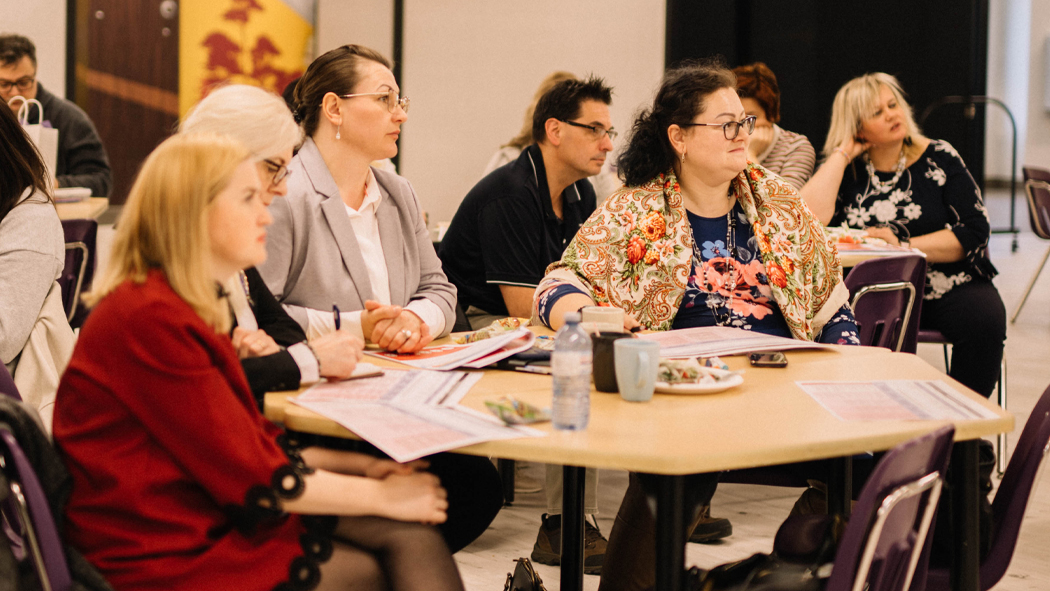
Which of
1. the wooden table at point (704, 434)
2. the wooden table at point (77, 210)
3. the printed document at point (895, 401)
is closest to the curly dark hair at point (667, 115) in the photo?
the wooden table at point (704, 434)

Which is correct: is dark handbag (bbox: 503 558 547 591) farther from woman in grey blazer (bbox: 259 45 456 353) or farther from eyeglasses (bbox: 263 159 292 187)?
eyeglasses (bbox: 263 159 292 187)

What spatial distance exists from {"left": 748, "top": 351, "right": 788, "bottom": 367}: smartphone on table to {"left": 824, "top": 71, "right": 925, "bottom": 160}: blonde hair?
236 centimetres

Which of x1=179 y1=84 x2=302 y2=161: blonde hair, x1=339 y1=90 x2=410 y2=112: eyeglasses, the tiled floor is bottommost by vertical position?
the tiled floor

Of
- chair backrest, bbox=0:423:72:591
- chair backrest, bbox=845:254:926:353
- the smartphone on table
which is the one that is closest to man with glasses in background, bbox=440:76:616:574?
chair backrest, bbox=845:254:926:353

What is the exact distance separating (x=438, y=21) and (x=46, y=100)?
93.9 inches

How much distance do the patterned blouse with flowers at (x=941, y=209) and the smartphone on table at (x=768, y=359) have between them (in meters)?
2.24

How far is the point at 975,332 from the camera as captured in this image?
12.3 ft

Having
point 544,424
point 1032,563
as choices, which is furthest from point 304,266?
point 1032,563

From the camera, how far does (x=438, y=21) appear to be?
20.7ft

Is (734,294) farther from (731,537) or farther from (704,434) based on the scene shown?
(704,434)

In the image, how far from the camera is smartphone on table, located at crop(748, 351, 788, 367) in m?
1.90

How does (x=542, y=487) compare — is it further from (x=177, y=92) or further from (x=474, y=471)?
(x=177, y=92)

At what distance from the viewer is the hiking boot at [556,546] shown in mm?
2775

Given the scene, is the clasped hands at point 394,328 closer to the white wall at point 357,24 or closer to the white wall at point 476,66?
the white wall at point 476,66
